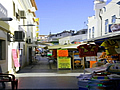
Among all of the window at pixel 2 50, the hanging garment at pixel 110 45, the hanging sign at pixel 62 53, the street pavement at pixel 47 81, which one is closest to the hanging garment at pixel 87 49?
the hanging garment at pixel 110 45

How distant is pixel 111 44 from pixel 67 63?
7.57m

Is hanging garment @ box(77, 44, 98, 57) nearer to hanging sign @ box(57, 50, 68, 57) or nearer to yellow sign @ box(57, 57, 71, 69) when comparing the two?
yellow sign @ box(57, 57, 71, 69)

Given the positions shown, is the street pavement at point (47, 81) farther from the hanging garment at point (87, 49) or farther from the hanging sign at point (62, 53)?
the hanging sign at point (62, 53)

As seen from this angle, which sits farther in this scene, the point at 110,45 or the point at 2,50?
the point at 2,50

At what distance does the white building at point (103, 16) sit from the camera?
17.6 metres

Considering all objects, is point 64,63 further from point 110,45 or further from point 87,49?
point 110,45

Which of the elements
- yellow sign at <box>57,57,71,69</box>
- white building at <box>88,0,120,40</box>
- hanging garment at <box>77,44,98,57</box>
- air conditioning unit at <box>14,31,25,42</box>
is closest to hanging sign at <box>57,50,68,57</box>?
yellow sign at <box>57,57,71,69</box>

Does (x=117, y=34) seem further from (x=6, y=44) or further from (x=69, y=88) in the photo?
(x=6, y=44)

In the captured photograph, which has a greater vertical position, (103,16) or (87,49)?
(103,16)

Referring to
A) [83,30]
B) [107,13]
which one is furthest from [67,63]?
[83,30]

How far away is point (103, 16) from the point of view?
21.1 metres

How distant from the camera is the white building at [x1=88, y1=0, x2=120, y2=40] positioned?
57.8ft

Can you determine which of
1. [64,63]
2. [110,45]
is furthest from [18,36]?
[110,45]

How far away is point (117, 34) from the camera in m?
6.84
